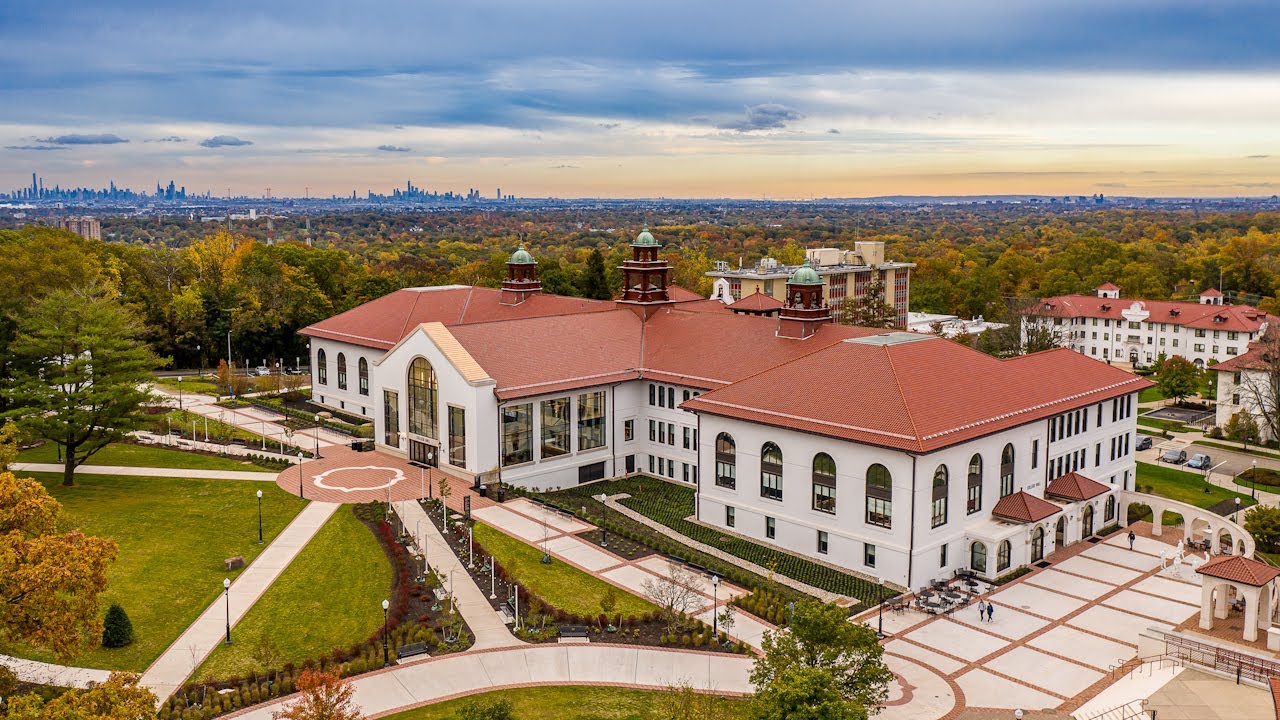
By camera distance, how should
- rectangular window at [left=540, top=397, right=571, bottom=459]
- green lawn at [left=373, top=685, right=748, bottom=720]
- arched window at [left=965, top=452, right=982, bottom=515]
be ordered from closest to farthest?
1. green lawn at [left=373, top=685, right=748, bottom=720]
2. arched window at [left=965, top=452, right=982, bottom=515]
3. rectangular window at [left=540, top=397, right=571, bottom=459]

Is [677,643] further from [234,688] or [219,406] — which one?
[219,406]

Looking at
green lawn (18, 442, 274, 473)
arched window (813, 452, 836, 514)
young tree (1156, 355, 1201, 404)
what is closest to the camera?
arched window (813, 452, 836, 514)

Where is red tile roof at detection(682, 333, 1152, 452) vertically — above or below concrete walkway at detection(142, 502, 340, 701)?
above

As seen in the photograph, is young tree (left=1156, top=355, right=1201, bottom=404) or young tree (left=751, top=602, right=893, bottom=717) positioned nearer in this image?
young tree (left=751, top=602, right=893, bottom=717)

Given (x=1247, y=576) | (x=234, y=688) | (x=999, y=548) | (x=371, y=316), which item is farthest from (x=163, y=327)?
(x=1247, y=576)

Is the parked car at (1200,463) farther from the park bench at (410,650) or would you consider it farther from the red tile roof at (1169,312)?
the park bench at (410,650)

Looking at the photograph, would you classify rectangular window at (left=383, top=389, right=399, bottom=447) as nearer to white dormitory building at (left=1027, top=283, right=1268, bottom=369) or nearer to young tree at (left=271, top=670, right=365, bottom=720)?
young tree at (left=271, top=670, right=365, bottom=720)

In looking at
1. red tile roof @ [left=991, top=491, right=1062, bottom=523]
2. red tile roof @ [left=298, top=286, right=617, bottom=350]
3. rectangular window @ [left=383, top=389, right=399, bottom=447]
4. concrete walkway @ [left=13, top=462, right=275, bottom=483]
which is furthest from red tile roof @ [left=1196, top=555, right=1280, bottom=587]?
concrete walkway @ [left=13, top=462, right=275, bottom=483]

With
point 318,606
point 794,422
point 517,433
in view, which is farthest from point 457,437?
point 794,422
